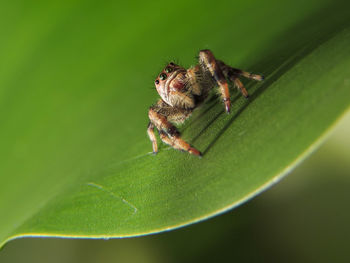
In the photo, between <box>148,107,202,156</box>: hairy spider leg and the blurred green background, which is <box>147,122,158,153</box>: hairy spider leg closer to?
<box>148,107,202,156</box>: hairy spider leg

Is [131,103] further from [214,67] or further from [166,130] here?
[214,67]

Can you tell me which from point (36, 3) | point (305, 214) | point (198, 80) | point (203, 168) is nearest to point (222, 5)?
point (198, 80)

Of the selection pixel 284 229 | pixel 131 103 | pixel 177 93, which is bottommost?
pixel 284 229

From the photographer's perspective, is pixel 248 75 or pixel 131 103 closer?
pixel 248 75

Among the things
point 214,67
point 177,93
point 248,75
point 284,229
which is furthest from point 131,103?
point 284,229

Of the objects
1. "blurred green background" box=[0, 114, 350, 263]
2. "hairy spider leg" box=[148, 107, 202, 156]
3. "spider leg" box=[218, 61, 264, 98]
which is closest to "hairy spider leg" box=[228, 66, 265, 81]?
"spider leg" box=[218, 61, 264, 98]

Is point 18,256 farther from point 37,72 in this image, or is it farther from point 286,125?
point 286,125
